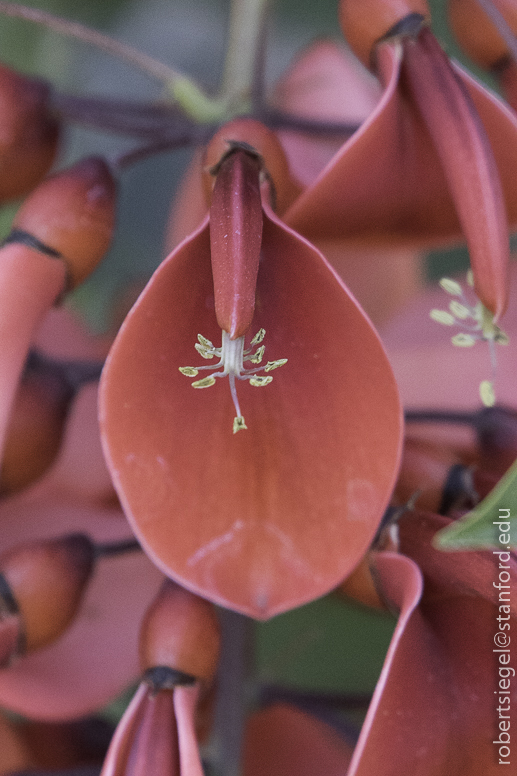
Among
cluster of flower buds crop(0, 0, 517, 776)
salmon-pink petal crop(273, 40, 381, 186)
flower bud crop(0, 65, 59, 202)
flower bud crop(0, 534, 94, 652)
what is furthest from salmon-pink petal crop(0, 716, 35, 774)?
salmon-pink petal crop(273, 40, 381, 186)

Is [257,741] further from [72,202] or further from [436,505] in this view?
[72,202]

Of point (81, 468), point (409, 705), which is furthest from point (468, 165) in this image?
point (81, 468)

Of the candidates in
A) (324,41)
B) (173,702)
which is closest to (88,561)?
(173,702)

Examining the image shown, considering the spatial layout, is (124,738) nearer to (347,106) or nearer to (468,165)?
(468,165)

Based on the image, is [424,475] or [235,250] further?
[424,475]

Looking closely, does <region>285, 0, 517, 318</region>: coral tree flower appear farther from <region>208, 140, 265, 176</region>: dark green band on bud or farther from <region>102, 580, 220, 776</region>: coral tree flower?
<region>102, 580, 220, 776</region>: coral tree flower

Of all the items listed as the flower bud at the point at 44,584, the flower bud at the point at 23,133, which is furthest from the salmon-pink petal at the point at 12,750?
the flower bud at the point at 23,133
